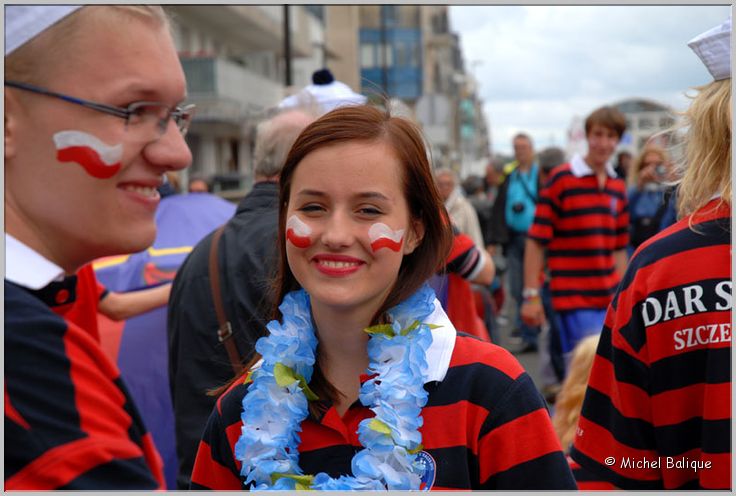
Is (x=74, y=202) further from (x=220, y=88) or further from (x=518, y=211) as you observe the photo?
(x=220, y=88)

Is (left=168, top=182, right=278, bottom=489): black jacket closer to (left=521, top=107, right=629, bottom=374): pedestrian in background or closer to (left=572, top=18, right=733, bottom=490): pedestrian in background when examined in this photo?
(left=572, top=18, right=733, bottom=490): pedestrian in background

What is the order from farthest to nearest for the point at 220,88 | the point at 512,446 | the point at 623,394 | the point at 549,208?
the point at 220,88
the point at 549,208
the point at 623,394
the point at 512,446

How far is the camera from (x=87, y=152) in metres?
1.48

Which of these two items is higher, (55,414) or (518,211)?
(55,414)

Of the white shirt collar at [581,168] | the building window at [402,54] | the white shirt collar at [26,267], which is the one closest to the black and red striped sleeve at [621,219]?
the white shirt collar at [581,168]

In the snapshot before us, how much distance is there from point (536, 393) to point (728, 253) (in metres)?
0.59

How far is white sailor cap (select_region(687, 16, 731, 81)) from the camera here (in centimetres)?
218

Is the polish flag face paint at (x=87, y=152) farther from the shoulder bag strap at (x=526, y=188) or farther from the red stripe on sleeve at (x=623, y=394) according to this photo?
the shoulder bag strap at (x=526, y=188)

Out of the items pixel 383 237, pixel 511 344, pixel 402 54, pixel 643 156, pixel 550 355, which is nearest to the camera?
pixel 383 237

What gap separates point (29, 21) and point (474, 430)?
1.16 meters

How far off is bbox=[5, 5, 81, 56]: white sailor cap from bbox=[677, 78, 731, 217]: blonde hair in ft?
4.93

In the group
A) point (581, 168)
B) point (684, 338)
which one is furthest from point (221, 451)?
point (581, 168)

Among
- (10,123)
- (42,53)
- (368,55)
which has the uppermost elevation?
(368,55)

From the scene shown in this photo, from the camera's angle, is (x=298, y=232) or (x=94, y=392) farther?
(x=298, y=232)
